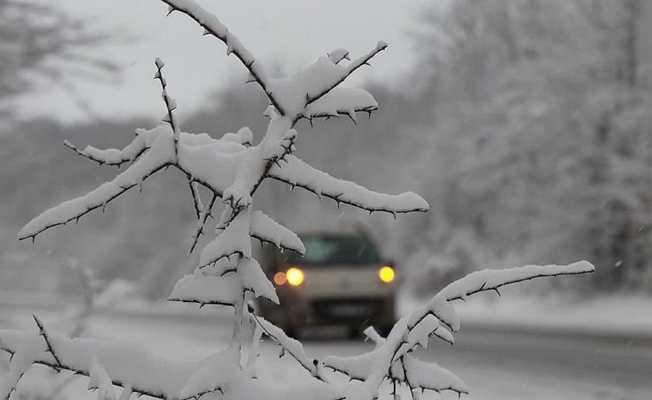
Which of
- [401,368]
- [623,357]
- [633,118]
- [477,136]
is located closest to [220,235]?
[401,368]

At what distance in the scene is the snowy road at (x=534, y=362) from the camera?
28.6ft

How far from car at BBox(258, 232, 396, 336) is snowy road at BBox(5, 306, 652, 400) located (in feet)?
1.16

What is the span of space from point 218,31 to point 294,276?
1359cm

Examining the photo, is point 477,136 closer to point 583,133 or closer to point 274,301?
point 583,133

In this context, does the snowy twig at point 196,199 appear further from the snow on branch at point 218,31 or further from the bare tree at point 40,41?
the bare tree at point 40,41

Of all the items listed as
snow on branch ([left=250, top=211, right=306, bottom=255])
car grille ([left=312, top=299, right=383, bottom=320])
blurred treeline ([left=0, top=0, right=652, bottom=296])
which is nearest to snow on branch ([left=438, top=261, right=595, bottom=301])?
snow on branch ([left=250, top=211, right=306, bottom=255])

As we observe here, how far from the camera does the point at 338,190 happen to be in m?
1.76

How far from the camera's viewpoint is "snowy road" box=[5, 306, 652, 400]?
28.6ft

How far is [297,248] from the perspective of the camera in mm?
1740

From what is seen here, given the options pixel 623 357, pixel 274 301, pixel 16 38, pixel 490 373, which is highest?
pixel 623 357

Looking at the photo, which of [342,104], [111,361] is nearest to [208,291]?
[111,361]

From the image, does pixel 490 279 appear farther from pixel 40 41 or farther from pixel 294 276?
pixel 294 276

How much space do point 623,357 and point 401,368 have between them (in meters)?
10.5

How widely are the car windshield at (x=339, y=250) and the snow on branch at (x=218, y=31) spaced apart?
44.5 ft
